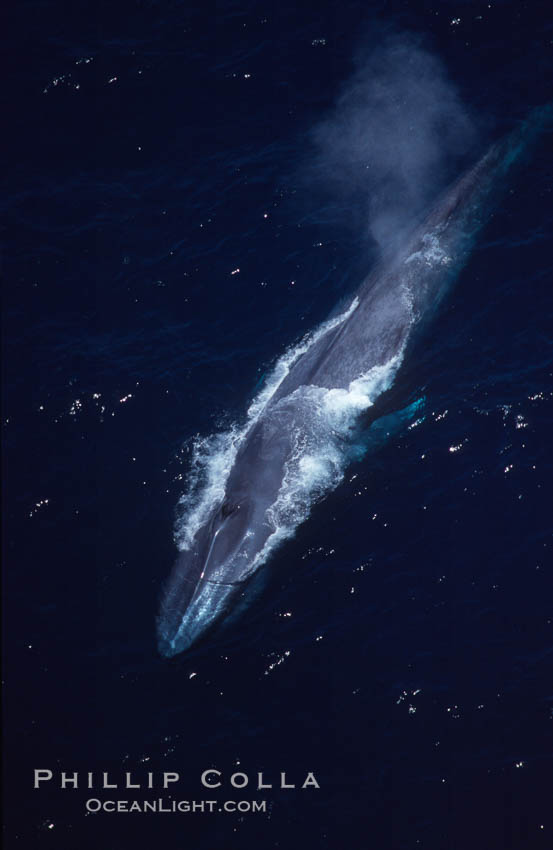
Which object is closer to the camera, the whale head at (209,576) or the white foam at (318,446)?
the whale head at (209,576)

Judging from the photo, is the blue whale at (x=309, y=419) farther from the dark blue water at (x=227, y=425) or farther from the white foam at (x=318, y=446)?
the dark blue water at (x=227, y=425)

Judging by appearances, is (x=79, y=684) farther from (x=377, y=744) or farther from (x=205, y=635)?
(x=377, y=744)

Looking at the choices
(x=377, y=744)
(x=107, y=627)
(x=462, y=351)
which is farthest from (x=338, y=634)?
(x=462, y=351)

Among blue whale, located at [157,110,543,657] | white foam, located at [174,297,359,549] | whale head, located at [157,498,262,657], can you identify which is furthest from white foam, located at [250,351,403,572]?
white foam, located at [174,297,359,549]

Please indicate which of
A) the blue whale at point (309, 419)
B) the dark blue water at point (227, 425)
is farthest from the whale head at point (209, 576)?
the dark blue water at point (227, 425)

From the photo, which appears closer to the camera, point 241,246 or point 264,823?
point 264,823

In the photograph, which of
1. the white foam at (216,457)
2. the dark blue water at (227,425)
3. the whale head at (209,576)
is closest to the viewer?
the dark blue water at (227,425)

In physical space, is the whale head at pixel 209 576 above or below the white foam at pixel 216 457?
below

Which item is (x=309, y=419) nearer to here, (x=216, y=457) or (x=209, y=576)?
(x=216, y=457)
